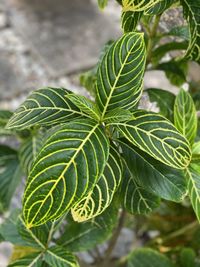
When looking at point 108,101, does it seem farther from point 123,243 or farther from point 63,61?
point 63,61

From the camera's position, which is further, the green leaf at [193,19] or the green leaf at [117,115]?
the green leaf at [193,19]

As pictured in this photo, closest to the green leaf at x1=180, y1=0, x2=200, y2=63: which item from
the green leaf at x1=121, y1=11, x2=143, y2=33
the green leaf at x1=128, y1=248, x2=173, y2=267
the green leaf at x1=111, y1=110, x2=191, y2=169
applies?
the green leaf at x1=121, y1=11, x2=143, y2=33

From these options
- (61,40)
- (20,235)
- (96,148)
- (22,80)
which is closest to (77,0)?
(61,40)

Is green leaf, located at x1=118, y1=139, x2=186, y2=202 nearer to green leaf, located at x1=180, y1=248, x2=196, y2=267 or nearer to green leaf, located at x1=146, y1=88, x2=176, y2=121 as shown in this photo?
green leaf, located at x1=146, y1=88, x2=176, y2=121

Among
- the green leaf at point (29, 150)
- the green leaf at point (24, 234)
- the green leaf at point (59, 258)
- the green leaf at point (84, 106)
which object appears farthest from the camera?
the green leaf at point (29, 150)

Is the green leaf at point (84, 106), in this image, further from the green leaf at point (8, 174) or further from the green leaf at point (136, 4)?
the green leaf at point (8, 174)

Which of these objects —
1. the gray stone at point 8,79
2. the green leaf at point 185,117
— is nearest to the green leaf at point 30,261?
the green leaf at point 185,117

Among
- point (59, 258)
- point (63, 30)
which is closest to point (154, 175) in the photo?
point (59, 258)
